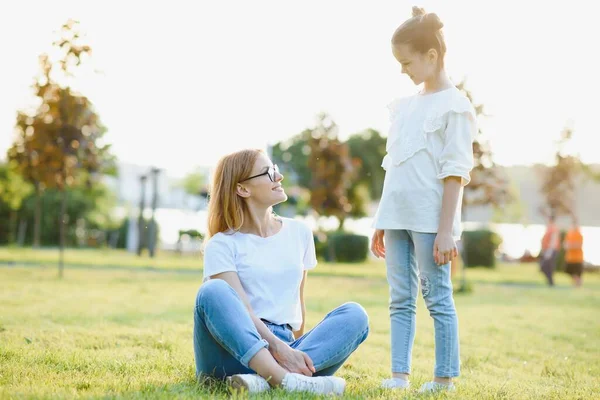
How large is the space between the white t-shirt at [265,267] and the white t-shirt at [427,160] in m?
0.52

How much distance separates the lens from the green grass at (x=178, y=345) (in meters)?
3.41

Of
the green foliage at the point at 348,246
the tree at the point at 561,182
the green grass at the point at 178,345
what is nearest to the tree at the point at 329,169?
the green foliage at the point at 348,246

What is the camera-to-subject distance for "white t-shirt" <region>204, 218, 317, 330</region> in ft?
11.1

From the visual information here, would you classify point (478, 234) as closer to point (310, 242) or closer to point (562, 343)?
point (562, 343)

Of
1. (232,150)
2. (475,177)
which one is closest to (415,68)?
(232,150)

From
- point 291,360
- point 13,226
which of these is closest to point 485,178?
point 291,360

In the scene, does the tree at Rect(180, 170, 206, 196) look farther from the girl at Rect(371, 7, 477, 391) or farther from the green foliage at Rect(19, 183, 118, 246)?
the girl at Rect(371, 7, 477, 391)

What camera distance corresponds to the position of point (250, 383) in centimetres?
304

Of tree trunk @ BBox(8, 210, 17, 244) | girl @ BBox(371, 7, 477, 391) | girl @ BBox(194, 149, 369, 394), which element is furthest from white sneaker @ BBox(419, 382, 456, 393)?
tree trunk @ BBox(8, 210, 17, 244)

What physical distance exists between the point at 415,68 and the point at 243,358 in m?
1.58

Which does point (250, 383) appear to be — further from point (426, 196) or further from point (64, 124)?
point (64, 124)

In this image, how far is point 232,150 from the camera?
144 inches

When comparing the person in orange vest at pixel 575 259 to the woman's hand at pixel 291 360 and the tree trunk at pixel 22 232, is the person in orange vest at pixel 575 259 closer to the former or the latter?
the woman's hand at pixel 291 360

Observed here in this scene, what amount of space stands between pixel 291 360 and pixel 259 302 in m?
0.32
